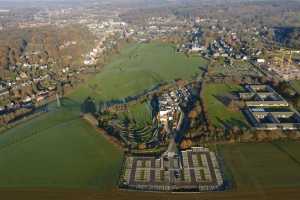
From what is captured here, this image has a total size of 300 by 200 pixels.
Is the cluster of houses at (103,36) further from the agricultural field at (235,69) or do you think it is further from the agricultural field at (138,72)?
the agricultural field at (235,69)

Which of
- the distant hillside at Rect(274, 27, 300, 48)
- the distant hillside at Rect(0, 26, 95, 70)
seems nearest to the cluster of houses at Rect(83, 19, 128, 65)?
the distant hillside at Rect(0, 26, 95, 70)

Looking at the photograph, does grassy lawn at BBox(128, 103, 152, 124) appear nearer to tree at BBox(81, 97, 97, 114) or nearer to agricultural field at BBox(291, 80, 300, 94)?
tree at BBox(81, 97, 97, 114)

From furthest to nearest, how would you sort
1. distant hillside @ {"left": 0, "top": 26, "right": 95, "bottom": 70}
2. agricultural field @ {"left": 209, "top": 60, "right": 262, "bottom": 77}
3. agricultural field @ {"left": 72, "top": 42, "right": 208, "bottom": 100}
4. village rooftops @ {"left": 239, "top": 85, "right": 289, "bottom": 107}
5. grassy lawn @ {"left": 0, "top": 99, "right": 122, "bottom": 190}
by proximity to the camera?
distant hillside @ {"left": 0, "top": 26, "right": 95, "bottom": 70} → agricultural field @ {"left": 209, "top": 60, "right": 262, "bottom": 77} → agricultural field @ {"left": 72, "top": 42, "right": 208, "bottom": 100} → village rooftops @ {"left": 239, "top": 85, "right": 289, "bottom": 107} → grassy lawn @ {"left": 0, "top": 99, "right": 122, "bottom": 190}

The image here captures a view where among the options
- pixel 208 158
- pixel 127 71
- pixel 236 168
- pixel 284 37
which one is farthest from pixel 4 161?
pixel 284 37

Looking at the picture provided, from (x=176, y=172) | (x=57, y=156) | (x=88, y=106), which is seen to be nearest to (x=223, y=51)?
(x=88, y=106)

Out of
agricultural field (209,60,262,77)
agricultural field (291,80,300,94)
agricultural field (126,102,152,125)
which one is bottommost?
agricultural field (126,102,152,125)

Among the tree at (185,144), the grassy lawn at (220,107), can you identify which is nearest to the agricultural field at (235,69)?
the grassy lawn at (220,107)
